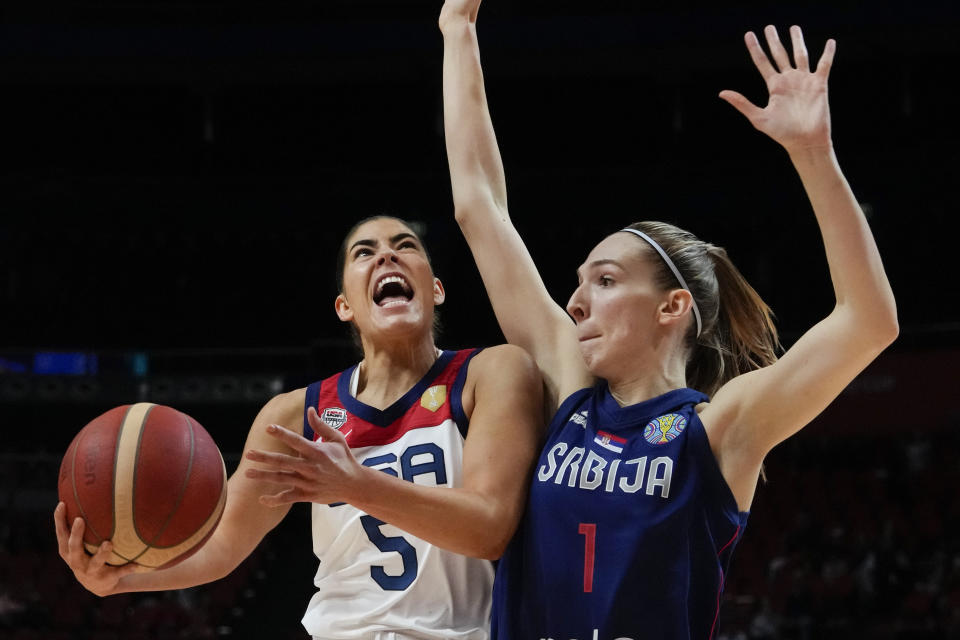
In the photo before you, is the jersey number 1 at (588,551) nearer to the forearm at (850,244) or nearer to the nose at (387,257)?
the forearm at (850,244)

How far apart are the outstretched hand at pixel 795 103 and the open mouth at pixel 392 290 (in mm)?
1036

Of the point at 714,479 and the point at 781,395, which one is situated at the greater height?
the point at 781,395

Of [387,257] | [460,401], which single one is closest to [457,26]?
[387,257]

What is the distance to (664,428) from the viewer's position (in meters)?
2.45

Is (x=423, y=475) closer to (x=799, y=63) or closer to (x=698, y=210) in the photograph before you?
(x=799, y=63)

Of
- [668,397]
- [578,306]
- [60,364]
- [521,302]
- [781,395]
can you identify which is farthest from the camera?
[60,364]

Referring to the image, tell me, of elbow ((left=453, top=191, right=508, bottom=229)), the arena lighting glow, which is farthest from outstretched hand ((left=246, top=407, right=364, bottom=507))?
the arena lighting glow

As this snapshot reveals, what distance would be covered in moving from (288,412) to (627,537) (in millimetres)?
1039

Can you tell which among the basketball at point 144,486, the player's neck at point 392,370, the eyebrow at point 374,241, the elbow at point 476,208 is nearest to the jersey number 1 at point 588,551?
the player's neck at point 392,370

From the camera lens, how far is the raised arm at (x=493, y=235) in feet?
9.27

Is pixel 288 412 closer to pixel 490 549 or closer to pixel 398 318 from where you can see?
pixel 398 318

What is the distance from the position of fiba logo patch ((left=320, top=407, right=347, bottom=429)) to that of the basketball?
0.40 m

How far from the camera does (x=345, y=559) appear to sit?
2.69 metres

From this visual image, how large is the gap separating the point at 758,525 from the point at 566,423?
851cm
